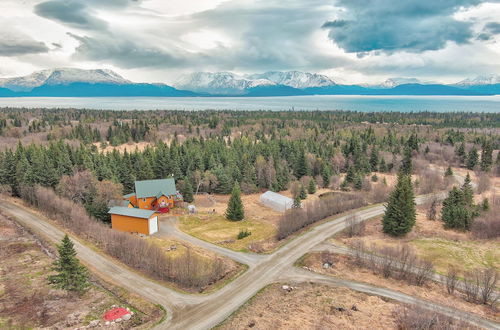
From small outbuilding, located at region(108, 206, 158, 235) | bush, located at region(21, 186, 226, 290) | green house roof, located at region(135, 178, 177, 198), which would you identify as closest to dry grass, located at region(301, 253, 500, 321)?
bush, located at region(21, 186, 226, 290)

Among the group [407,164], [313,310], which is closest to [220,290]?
[313,310]

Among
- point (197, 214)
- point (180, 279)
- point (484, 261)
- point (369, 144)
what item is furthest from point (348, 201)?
point (369, 144)

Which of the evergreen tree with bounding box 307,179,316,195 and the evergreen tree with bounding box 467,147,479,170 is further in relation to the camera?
the evergreen tree with bounding box 467,147,479,170

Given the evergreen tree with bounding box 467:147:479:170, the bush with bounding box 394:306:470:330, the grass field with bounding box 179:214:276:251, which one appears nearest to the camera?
the bush with bounding box 394:306:470:330

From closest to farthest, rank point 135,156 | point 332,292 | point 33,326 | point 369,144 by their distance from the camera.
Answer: point 33,326 → point 332,292 → point 135,156 → point 369,144

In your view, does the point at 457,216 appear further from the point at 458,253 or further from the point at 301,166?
the point at 301,166

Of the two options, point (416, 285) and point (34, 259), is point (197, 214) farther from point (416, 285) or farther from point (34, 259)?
point (416, 285)

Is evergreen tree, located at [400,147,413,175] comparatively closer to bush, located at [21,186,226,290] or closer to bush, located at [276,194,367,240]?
bush, located at [276,194,367,240]
